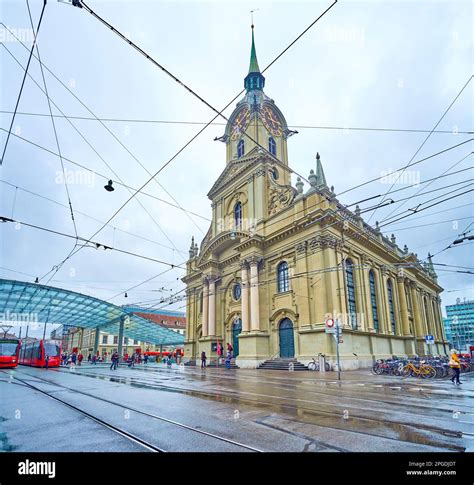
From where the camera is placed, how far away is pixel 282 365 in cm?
2456

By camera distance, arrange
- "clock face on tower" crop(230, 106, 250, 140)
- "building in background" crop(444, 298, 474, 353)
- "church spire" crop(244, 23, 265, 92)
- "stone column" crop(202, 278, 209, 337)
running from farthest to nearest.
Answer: "building in background" crop(444, 298, 474, 353)
"church spire" crop(244, 23, 265, 92)
"clock face on tower" crop(230, 106, 250, 140)
"stone column" crop(202, 278, 209, 337)

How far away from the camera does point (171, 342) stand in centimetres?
5750

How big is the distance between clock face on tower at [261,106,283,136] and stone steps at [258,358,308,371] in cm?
2428

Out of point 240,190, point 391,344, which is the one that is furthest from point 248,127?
point 391,344

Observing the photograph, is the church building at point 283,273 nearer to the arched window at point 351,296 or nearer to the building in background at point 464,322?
the arched window at point 351,296

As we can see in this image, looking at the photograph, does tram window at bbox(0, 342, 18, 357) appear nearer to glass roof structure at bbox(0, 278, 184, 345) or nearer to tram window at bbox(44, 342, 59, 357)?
tram window at bbox(44, 342, 59, 357)

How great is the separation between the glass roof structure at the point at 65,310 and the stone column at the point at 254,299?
764 inches

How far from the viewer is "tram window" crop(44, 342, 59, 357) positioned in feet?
98.3

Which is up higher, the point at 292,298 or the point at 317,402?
the point at 292,298

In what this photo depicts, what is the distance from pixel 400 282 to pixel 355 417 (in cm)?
3427

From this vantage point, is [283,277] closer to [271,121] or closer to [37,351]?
[271,121]

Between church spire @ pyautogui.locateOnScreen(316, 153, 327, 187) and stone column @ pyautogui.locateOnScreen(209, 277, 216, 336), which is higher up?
church spire @ pyautogui.locateOnScreen(316, 153, 327, 187)

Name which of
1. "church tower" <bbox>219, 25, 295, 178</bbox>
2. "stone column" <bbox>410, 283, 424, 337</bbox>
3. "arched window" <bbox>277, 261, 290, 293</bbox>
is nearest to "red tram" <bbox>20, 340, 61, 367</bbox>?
"arched window" <bbox>277, 261, 290, 293</bbox>
